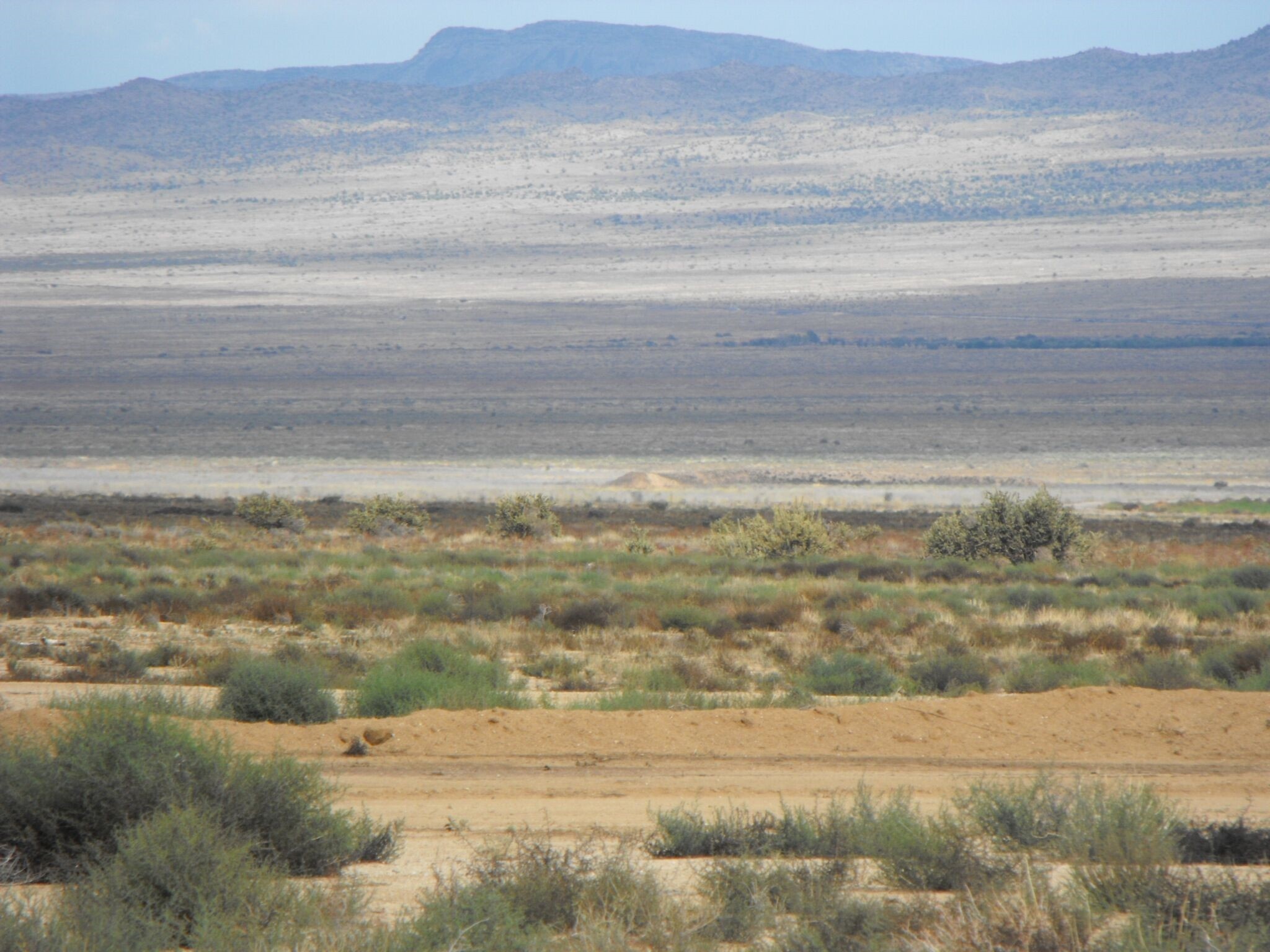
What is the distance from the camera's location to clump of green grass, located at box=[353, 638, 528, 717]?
399 inches

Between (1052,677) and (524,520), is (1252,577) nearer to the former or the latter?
(1052,677)

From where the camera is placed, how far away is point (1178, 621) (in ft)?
53.3

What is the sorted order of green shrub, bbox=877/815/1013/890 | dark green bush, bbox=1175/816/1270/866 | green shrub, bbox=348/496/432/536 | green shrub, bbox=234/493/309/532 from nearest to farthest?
green shrub, bbox=877/815/1013/890
dark green bush, bbox=1175/816/1270/866
green shrub, bbox=348/496/432/536
green shrub, bbox=234/493/309/532

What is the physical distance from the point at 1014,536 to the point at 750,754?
1917 centimetres

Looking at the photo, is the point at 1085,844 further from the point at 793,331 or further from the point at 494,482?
the point at 793,331

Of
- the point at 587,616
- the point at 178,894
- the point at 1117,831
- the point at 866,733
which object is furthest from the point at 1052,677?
the point at 178,894

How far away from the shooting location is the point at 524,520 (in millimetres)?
31562

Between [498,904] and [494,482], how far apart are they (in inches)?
1743

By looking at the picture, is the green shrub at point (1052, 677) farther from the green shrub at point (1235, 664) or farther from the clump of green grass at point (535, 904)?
the clump of green grass at point (535, 904)

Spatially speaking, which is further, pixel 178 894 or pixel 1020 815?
pixel 1020 815

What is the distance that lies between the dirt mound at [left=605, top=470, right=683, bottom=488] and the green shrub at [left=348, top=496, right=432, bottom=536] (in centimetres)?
1433

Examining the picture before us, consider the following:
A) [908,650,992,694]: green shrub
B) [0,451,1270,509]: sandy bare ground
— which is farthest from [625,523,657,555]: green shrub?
[908,650,992,694]: green shrub

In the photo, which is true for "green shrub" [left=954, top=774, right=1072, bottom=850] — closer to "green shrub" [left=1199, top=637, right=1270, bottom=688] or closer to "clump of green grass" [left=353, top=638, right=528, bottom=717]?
"clump of green grass" [left=353, top=638, right=528, bottom=717]

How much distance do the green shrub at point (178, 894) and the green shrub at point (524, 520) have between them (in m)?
25.7
